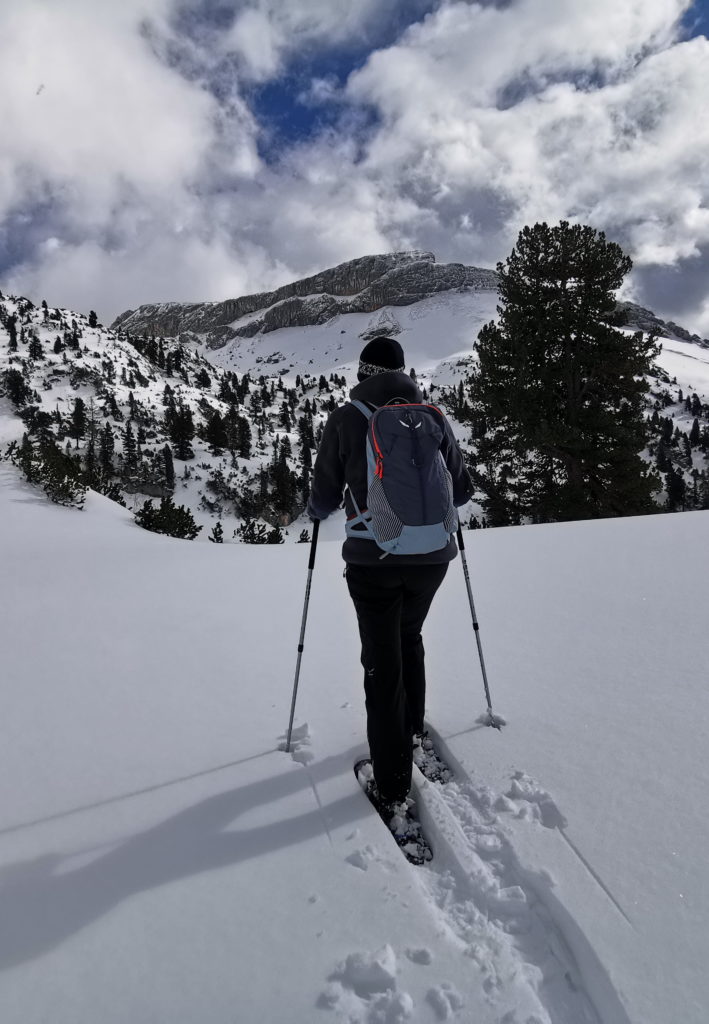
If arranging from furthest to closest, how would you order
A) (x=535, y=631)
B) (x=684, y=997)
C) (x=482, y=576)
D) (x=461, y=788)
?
1. (x=482, y=576)
2. (x=535, y=631)
3. (x=461, y=788)
4. (x=684, y=997)

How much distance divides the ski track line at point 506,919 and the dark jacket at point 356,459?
1087 mm

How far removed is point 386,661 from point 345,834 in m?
0.69

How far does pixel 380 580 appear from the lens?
2143 mm

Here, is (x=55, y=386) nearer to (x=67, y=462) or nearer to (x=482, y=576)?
(x=67, y=462)

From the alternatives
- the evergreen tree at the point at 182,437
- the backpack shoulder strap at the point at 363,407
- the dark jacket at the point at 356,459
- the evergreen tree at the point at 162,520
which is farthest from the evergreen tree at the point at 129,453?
the backpack shoulder strap at the point at 363,407

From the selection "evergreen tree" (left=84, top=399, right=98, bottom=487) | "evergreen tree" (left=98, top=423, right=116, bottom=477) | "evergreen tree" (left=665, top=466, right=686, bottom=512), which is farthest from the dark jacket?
"evergreen tree" (left=665, top=466, right=686, bottom=512)

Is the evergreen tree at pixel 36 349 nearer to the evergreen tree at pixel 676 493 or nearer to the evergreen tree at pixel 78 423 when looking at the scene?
the evergreen tree at pixel 78 423

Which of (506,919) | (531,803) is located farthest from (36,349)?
(506,919)

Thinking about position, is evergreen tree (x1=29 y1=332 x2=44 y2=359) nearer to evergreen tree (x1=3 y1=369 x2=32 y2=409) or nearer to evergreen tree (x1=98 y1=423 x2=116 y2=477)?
evergreen tree (x1=3 y1=369 x2=32 y2=409)

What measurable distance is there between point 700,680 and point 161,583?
5551 millimetres

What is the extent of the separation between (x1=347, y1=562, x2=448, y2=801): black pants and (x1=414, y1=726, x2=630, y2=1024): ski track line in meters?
0.20

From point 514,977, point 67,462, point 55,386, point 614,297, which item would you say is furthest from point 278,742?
point 55,386

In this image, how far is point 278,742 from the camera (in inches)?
104

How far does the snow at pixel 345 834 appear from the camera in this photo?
1366 millimetres
